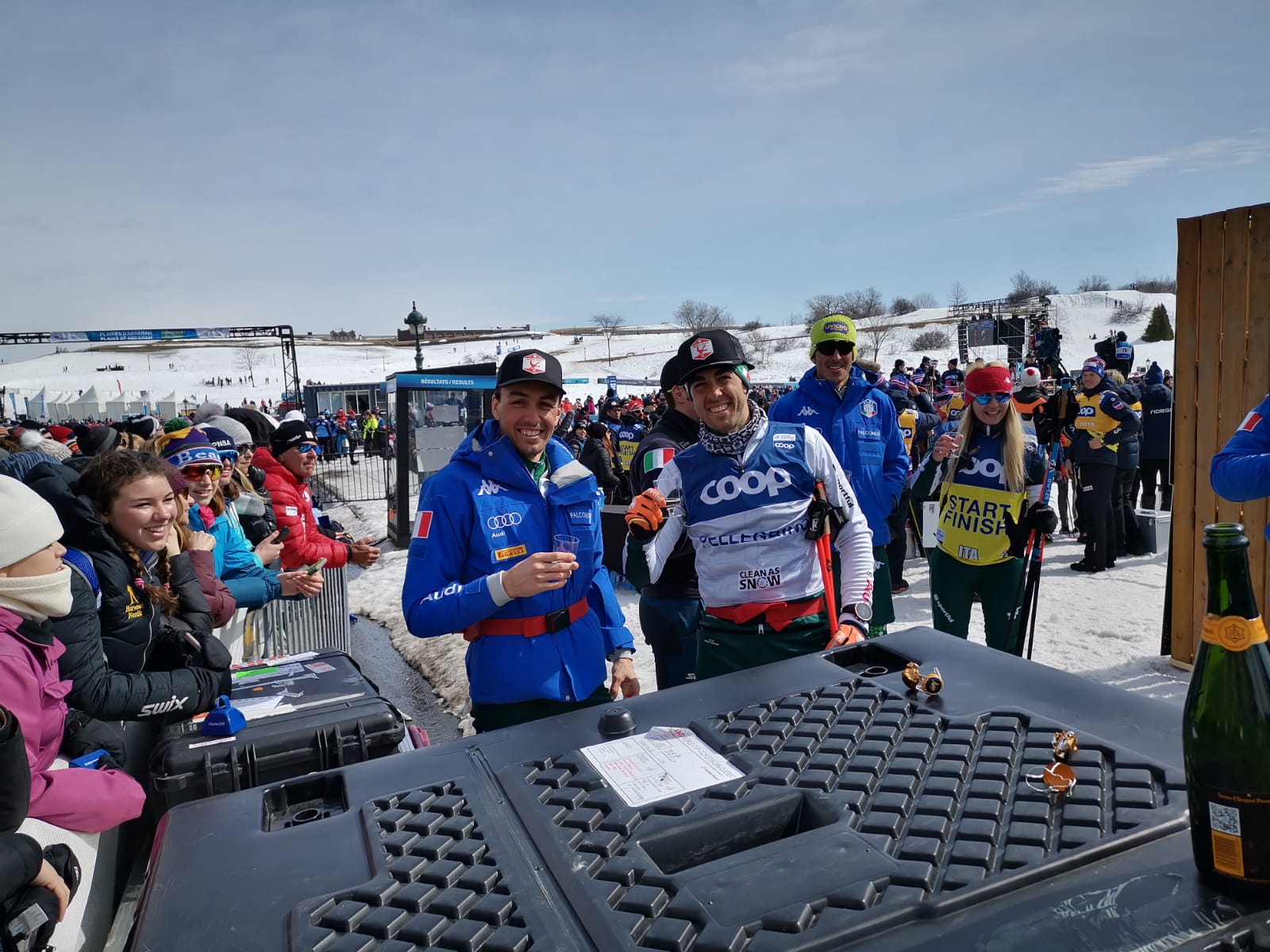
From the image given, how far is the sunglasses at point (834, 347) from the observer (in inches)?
189

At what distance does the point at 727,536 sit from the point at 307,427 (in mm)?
4175

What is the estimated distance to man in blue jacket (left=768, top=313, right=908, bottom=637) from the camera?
481 cm

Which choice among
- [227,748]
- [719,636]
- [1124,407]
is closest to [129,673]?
[227,748]

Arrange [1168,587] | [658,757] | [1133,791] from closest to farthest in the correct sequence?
[1133,791] → [658,757] → [1168,587]

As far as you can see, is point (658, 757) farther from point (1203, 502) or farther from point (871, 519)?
point (1203, 502)

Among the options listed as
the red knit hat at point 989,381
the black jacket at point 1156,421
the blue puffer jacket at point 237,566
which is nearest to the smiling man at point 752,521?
the red knit hat at point 989,381

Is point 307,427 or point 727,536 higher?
point 307,427

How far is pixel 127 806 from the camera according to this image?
2465mm

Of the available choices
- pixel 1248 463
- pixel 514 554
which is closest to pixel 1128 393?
pixel 1248 463

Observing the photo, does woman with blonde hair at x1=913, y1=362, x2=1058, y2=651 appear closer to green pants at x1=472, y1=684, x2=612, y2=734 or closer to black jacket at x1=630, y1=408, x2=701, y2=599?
black jacket at x1=630, y1=408, x2=701, y2=599

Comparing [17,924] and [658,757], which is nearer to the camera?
[658,757]

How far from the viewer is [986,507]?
440cm

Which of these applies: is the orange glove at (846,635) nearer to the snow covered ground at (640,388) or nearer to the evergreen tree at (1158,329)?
the snow covered ground at (640,388)

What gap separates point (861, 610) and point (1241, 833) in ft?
5.71
